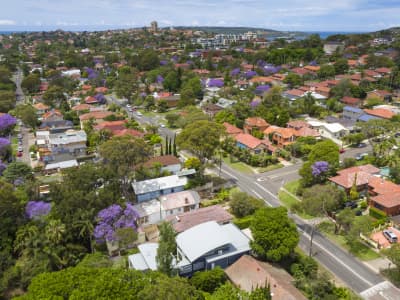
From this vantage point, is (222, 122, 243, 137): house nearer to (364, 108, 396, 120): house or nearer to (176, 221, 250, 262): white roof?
(364, 108, 396, 120): house

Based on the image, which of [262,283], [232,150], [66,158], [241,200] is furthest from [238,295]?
[66,158]

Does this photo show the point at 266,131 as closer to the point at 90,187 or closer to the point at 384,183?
the point at 384,183

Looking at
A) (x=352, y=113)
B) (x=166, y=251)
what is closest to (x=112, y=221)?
(x=166, y=251)

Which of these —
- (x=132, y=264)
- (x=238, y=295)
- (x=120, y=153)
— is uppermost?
(x=120, y=153)

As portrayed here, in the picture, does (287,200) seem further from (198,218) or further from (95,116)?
(95,116)

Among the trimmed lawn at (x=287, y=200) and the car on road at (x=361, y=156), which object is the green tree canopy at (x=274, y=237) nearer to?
the trimmed lawn at (x=287, y=200)

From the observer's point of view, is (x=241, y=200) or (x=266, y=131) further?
(x=266, y=131)

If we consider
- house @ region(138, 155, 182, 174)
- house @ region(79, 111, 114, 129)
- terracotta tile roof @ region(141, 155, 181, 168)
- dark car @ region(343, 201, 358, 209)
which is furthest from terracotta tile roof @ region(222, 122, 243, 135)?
house @ region(79, 111, 114, 129)
